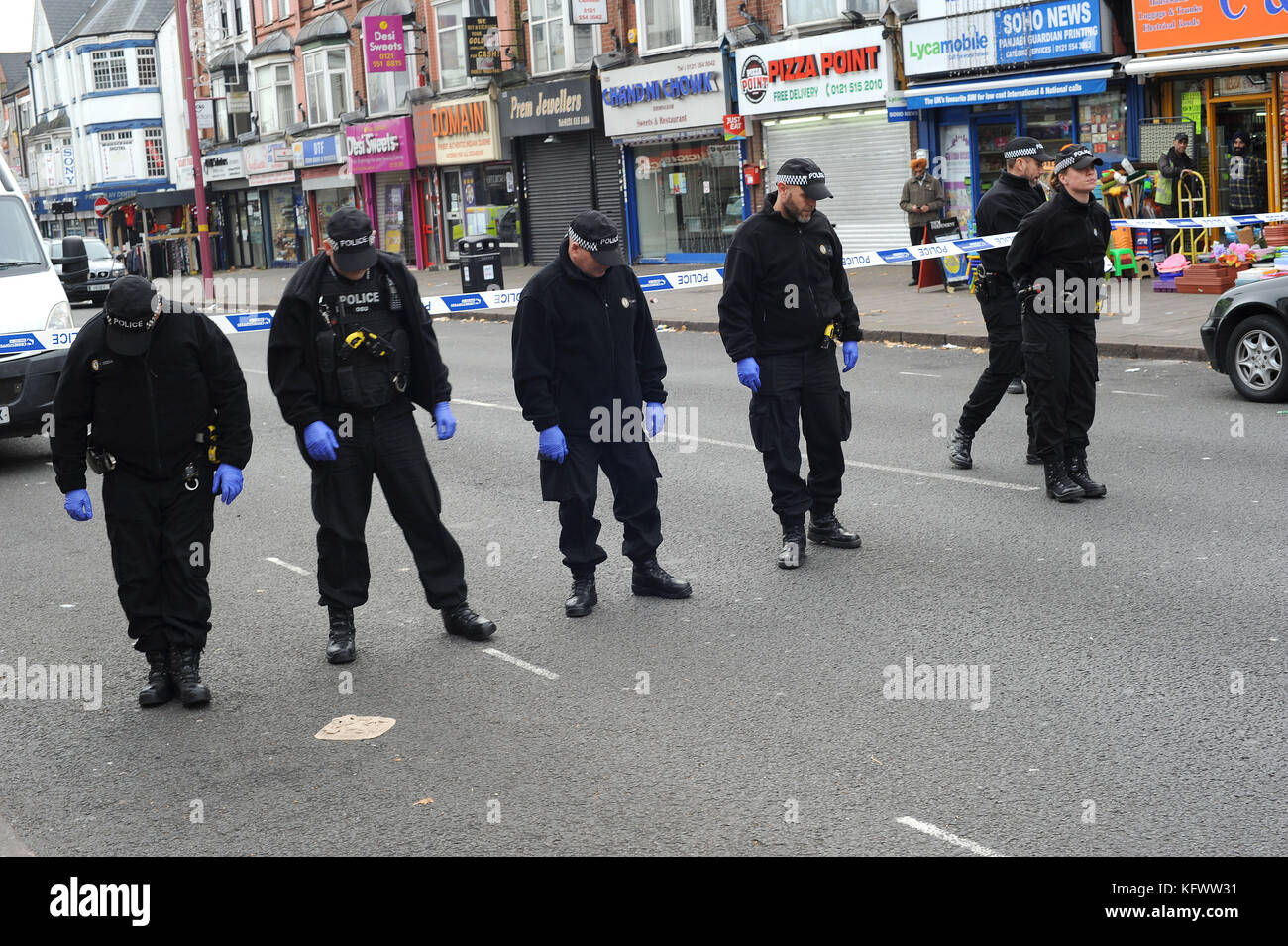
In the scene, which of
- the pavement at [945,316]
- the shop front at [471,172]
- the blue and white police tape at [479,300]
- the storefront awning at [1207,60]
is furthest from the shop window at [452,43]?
the blue and white police tape at [479,300]

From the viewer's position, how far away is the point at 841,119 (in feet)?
88.1

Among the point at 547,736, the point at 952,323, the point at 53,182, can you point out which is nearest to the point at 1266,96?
the point at 952,323

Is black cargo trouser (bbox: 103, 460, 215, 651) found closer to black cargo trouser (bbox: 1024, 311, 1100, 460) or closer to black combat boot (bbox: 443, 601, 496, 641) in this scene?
black combat boot (bbox: 443, 601, 496, 641)

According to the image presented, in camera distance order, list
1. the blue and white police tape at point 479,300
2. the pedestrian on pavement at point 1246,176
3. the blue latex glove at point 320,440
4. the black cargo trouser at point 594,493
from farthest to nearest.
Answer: the pedestrian on pavement at point 1246,176 → the blue and white police tape at point 479,300 → the black cargo trouser at point 594,493 → the blue latex glove at point 320,440

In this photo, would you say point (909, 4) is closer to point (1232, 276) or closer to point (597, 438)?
point (1232, 276)

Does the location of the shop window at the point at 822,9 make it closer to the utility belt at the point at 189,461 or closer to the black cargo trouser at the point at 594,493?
the black cargo trouser at the point at 594,493

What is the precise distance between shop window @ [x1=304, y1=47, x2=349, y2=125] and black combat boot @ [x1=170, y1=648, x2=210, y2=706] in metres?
39.9

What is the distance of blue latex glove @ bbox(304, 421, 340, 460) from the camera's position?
6250 mm

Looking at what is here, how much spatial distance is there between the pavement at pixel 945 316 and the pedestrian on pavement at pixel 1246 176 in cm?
195

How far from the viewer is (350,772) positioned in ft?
16.9

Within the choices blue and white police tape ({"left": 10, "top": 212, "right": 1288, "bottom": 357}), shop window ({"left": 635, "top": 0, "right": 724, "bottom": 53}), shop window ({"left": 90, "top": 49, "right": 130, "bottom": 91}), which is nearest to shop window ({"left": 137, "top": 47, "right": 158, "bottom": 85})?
shop window ({"left": 90, "top": 49, "right": 130, "bottom": 91})

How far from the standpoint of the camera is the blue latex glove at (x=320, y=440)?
6250 millimetres

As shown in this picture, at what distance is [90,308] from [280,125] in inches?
535

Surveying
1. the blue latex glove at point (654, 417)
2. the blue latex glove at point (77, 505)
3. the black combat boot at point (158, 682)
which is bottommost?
the black combat boot at point (158, 682)
